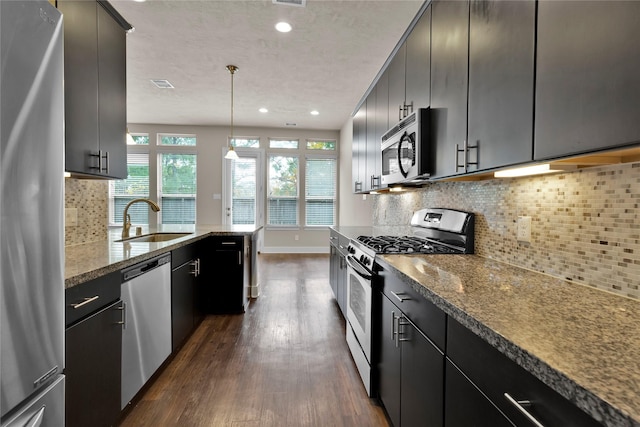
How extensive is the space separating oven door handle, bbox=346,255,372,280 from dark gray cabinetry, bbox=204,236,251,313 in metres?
1.38

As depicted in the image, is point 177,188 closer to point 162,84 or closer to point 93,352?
point 162,84

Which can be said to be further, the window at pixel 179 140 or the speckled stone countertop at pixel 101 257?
the window at pixel 179 140

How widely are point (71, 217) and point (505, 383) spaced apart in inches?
96.2

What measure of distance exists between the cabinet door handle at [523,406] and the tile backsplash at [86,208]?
2387mm

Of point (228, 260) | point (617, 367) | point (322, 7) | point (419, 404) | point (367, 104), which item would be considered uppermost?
point (322, 7)

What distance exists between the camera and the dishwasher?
1688mm

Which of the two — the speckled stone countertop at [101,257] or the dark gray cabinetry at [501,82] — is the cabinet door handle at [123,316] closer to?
the speckled stone countertop at [101,257]

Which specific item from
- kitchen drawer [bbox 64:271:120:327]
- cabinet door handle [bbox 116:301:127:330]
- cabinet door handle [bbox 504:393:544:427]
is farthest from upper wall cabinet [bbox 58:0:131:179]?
cabinet door handle [bbox 504:393:544:427]

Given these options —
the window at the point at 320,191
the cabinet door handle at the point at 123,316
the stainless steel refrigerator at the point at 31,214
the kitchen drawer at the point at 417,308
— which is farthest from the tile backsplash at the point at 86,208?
the window at the point at 320,191

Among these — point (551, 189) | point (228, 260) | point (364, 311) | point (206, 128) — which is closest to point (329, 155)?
point (206, 128)

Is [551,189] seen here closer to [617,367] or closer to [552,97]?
[552,97]

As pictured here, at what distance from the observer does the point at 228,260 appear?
3.25 metres

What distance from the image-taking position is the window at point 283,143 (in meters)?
7.39

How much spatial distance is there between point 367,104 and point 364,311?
231cm
